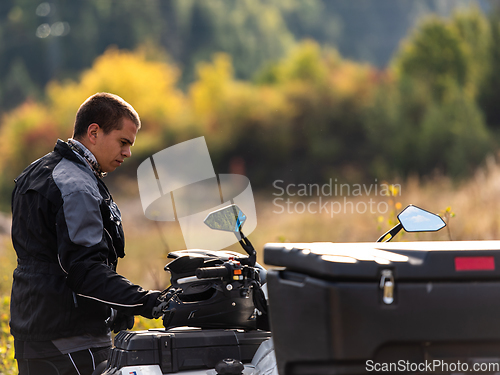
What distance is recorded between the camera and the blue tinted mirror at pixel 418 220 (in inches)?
88.1

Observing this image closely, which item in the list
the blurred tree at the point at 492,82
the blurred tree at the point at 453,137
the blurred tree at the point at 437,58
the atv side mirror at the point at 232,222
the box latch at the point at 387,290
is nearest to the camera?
the box latch at the point at 387,290

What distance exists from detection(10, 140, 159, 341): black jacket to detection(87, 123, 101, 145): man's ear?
0.11 m

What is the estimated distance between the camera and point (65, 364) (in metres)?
2.39

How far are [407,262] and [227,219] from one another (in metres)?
0.98

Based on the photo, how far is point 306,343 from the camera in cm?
163

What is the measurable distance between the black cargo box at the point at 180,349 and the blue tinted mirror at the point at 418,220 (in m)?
0.73

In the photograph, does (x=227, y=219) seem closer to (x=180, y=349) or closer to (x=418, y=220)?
(x=180, y=349)

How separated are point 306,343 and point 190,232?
4.43ft

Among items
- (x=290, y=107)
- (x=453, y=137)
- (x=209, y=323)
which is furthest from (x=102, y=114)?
(x=290, y=107)

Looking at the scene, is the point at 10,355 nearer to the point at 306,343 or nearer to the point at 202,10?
the point at 306,343

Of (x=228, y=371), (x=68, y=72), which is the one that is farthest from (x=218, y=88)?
(x=228, y=371)

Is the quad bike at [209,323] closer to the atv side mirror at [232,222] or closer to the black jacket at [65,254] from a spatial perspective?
the atv side mirror at [232,222]

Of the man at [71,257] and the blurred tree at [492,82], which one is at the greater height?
the blurred tree at [492,82]

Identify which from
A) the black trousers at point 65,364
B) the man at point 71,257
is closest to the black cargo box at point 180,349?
the man at point 71,257
